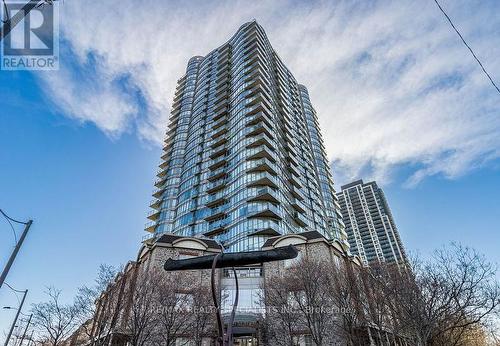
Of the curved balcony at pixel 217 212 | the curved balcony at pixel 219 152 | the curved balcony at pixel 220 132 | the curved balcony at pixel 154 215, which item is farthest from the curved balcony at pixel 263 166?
the curved balcony at pixel 154 215

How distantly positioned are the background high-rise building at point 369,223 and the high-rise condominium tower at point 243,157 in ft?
260

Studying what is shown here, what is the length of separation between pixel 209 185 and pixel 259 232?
1521cm

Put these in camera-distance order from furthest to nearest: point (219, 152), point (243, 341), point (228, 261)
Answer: point (219, 152), point (243, 341), point (228, 261)

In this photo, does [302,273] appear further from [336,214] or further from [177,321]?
[336,214]

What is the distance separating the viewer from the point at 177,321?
72.7ft

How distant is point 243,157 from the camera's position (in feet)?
162

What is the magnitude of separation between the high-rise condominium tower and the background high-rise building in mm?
79292

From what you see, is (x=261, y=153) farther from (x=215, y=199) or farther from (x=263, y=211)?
(x=263, y=211)

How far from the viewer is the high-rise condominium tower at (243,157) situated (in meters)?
44.2

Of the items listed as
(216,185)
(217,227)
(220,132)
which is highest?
(220,132)

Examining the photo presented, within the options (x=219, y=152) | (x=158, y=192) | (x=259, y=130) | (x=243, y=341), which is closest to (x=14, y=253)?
(x=243, y=341)

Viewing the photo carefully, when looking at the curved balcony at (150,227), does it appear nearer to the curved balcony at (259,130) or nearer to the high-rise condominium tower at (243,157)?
the high-rise condominium tower at (243,157)

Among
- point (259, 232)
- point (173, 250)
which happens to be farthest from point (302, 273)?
point (259, 232)

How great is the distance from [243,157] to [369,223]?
110796mm
